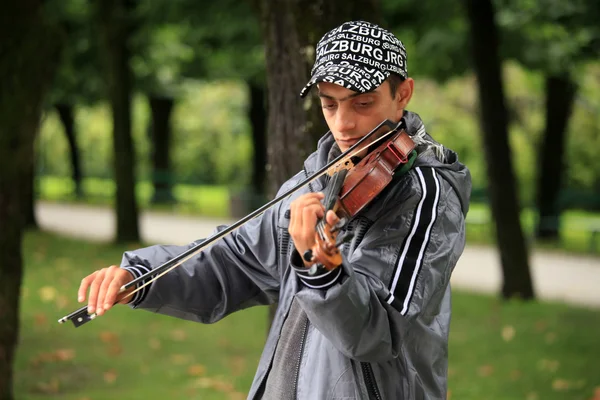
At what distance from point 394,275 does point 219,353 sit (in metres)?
6.33

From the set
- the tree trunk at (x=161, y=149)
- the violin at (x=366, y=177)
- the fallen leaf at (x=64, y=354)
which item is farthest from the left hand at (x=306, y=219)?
the tree trunk at (x=161, y=149)

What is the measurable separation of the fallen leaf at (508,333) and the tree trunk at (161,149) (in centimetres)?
1672

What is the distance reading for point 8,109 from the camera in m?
5.98

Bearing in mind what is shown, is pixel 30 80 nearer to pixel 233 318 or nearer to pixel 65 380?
pixel 65 380

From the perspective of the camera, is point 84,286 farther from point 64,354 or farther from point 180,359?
point 64,354

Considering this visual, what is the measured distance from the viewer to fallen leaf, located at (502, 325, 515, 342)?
848 cm

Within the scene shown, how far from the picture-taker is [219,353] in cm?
830

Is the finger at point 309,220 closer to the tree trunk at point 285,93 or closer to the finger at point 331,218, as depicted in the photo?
the finger at point 331,218

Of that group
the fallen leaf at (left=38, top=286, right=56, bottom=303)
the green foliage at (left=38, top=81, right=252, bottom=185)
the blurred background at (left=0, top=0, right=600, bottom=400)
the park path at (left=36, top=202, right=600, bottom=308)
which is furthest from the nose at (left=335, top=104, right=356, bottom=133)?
the green foliage at (left=38, top=81, right=252, bottom=185)

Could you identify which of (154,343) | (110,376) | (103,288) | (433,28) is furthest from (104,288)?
(433,28)

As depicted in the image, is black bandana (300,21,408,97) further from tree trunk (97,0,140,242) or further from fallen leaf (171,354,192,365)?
tree trunk (97,0,140,242)

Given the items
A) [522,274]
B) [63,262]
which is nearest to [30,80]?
[522,274]

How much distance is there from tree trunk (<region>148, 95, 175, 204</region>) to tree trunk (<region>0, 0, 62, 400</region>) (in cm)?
1806

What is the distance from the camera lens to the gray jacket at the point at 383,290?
81.2 inches
